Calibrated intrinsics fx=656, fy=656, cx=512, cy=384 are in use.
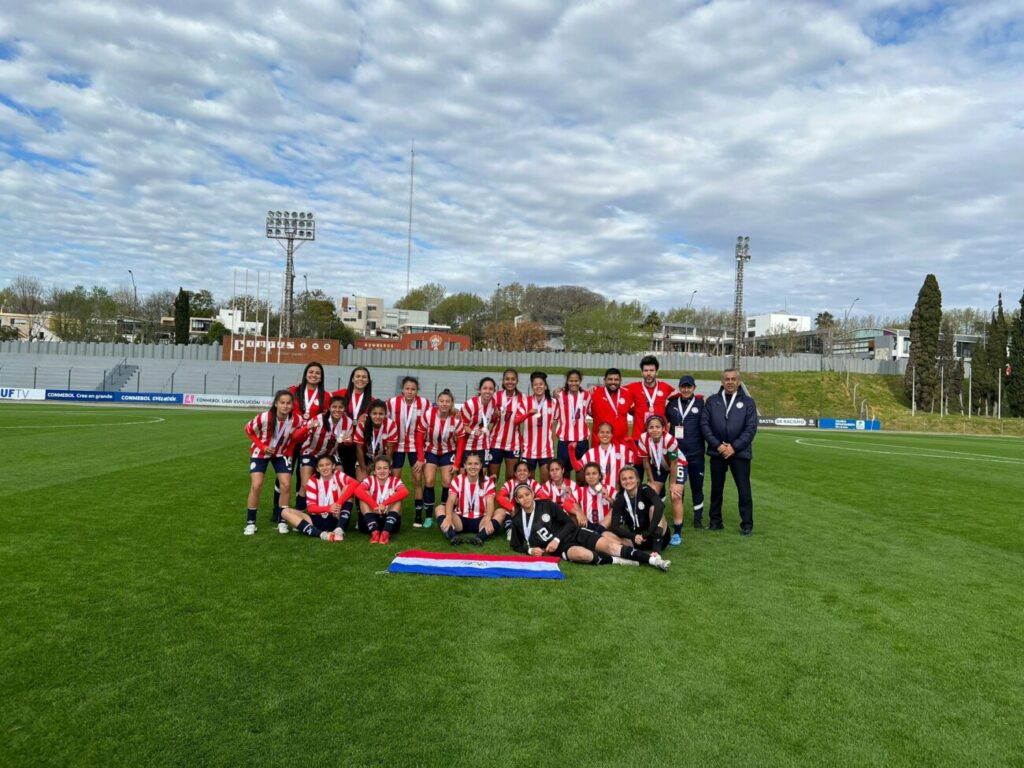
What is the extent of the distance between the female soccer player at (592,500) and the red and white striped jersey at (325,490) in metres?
2.44

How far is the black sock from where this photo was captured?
6.00m

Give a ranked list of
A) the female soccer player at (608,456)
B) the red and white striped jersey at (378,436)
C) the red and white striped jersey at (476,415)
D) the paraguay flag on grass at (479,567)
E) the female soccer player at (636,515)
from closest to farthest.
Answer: the paraguay flag on grass at (479,567) < the female soccer player at (636,515) < the female soccer player at (608,456) < the red and white striped jersey at (476,415) < the red and white striped jersey at (378,436)

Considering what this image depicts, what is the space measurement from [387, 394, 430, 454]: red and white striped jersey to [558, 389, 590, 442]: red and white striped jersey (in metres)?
1.66

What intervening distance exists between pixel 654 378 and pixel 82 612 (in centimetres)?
605

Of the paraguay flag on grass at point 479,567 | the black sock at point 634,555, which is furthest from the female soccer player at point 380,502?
the black sock at point 634,555

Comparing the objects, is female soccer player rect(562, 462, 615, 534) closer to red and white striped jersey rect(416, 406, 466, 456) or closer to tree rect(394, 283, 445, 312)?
red and white striped jersey rect(416, 406, 466, 456)

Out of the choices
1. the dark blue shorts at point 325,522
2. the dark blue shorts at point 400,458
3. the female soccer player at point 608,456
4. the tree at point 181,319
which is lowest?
the dark blue shorts at point 325,522

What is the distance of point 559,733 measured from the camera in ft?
10.1

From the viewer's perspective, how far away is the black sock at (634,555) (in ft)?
19.7

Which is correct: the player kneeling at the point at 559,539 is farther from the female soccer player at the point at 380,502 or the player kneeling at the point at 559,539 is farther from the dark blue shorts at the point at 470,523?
the female soccer player at the point at 380,502

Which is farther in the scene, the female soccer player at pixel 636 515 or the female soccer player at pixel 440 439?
the female soccer player at pixel 440 439

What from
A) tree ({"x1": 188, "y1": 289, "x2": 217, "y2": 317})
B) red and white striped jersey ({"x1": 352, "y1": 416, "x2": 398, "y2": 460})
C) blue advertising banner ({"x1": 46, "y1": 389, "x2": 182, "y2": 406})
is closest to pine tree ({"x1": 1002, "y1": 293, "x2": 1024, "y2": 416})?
red and white striped jersey ({"x1": 352, "y1": 416, "x2": 398, "y2": 460})

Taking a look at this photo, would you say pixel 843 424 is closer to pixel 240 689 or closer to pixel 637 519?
pixel 637 519

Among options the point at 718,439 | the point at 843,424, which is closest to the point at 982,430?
the point at 843,424
